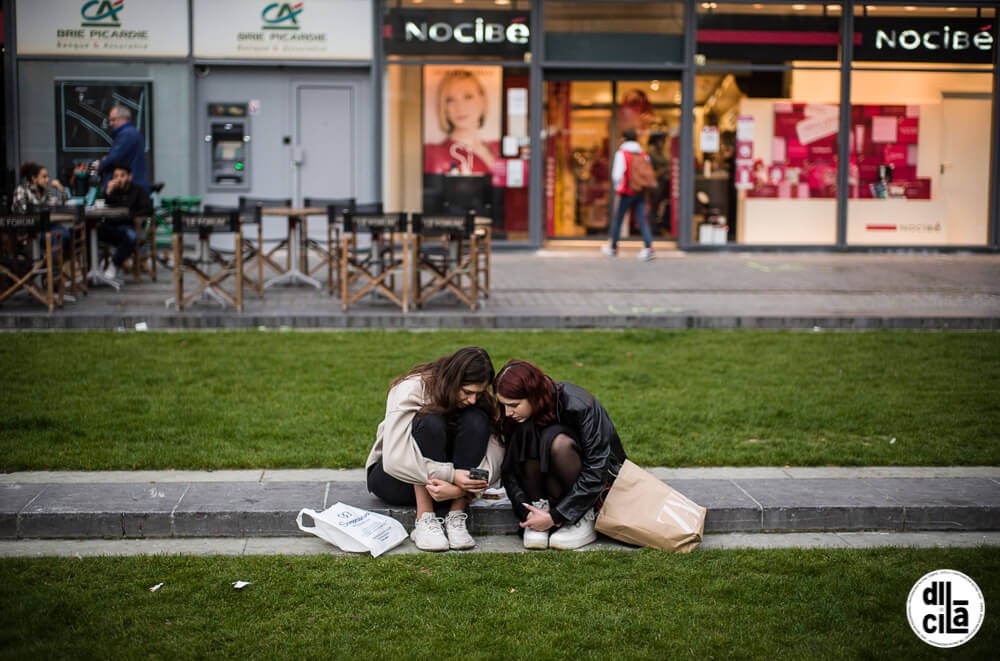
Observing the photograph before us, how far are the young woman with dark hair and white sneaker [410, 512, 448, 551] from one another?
1.25 feet

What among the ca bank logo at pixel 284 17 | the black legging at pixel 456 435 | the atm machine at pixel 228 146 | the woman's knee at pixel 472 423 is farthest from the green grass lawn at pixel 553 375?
the ca bank logo at pixel 284 17

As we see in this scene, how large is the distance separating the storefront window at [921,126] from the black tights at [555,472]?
13.9 meters

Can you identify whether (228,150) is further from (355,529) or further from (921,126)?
Result: (355,529)

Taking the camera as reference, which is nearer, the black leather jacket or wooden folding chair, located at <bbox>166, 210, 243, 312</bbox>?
the black leather jacket

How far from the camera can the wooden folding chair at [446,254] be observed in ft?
39.7

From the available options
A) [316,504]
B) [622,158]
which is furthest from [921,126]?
[316,504]

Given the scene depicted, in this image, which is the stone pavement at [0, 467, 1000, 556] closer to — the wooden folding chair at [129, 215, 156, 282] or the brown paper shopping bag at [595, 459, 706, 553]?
the brown paper shopping bag at [595, 459, 706, 553]

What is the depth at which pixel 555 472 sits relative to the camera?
5.77 m

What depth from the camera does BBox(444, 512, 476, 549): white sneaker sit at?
572cm

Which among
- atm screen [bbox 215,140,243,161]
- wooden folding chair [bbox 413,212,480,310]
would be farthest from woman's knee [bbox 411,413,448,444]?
atm screen [bbox 215,140,243,161]

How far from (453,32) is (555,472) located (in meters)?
12.9

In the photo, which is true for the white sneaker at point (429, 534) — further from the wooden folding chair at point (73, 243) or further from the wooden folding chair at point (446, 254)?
the wooden folding chair at point (73, 243)

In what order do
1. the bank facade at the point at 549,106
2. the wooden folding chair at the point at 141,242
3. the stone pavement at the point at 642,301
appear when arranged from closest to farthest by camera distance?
the stone pavement at the point at 642,301 → the wooden folding chair at the point at 141,242 → the bank facade at the point at 549,106

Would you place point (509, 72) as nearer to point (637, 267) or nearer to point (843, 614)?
point (637, 267)
